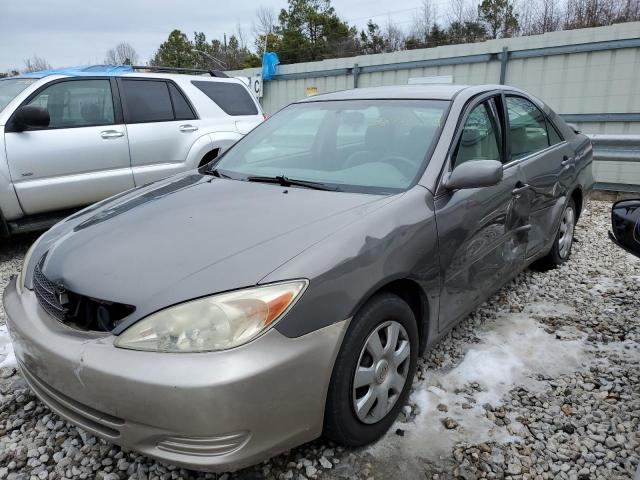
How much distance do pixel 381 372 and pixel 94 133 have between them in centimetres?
424

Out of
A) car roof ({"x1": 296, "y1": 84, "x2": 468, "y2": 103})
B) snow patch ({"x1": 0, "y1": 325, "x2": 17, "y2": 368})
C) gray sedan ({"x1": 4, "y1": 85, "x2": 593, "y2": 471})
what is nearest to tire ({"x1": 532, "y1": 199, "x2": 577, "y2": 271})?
gray sedan ({"x1": 4, "y1": 85, "x2": 593, "y2": 471})

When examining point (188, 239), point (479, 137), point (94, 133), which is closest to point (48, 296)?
point (188, 239)

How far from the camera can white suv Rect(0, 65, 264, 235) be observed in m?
4.58

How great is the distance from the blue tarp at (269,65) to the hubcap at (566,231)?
9.77 meters

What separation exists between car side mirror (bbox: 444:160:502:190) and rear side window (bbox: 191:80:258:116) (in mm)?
4470

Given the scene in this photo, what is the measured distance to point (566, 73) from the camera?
27.0ft

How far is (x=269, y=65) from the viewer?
12.6 meters

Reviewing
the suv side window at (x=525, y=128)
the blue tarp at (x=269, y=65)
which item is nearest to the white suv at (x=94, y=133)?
the suv side window at (x=525, y=128)

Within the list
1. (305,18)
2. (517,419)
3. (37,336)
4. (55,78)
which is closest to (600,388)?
(517,419)

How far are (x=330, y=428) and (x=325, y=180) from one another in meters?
1.28

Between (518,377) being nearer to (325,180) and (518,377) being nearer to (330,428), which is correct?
(330,428)

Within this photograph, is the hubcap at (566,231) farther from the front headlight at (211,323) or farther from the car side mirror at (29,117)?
the car side mirror at (29,117)

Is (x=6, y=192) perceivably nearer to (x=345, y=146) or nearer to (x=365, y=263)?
(x=345, y=146)

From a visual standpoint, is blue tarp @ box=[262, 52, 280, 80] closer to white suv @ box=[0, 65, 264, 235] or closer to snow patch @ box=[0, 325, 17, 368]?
white suv @ box=[0, 65, 264, 235]
